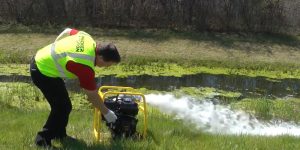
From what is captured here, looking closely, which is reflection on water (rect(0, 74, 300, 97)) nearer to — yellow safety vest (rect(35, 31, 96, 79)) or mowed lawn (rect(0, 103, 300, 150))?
mowed lawn (rect(0, 103, 300, 150))

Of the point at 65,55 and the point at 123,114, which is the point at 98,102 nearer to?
the point at 65,55

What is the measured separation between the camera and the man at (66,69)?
5.85 meters

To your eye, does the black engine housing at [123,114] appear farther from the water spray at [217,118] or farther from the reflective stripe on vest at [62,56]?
the water spray at [217,118]

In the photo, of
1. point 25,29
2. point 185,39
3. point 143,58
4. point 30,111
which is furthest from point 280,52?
point 30,111

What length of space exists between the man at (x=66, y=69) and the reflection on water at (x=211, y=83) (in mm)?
6358

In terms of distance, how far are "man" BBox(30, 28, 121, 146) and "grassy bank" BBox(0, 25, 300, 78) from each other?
910 cm

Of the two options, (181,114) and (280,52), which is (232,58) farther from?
(181,114)

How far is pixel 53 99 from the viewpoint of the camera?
20.9 ft

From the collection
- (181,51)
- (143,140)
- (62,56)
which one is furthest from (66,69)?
(181,51)

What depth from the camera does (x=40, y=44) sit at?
786 inches

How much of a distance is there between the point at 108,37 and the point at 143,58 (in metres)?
3.66

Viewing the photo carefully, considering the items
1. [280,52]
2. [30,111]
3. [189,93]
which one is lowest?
[280,52]

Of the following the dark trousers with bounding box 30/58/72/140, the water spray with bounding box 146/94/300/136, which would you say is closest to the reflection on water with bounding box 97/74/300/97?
the water spray with bounding box 146/94/300/136

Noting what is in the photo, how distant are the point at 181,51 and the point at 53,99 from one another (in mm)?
14855
